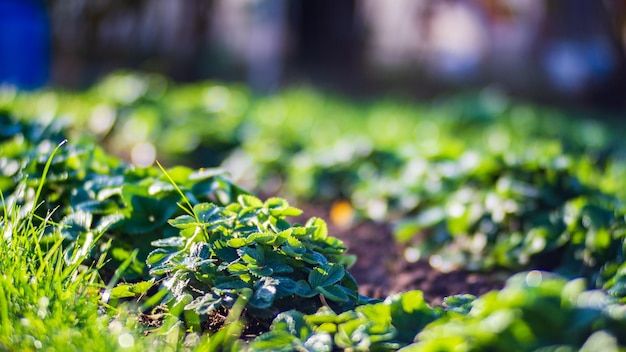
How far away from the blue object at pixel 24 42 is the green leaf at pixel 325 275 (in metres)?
6.38

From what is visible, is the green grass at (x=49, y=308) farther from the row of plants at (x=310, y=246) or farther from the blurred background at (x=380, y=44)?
the blurred background at (x=380, y=44)

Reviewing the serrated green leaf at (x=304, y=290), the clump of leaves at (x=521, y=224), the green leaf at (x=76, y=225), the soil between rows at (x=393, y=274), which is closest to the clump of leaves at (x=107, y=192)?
the green leaf at (x=76, y=225)

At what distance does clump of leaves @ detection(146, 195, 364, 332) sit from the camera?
5.48ft

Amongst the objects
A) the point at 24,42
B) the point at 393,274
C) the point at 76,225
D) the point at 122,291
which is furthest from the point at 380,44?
the point at 122,291

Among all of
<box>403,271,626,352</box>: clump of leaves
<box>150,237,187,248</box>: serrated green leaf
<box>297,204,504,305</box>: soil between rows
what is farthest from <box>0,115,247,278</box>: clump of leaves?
<box>403,271,626,352</box>: clump of leaves

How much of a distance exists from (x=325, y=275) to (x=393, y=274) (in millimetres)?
1054

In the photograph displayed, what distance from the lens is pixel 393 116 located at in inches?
218

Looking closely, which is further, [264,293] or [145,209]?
[145,209]

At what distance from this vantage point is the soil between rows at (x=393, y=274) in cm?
251

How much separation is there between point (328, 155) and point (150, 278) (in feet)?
6.85

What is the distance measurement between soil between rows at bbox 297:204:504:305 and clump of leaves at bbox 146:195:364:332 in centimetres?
60

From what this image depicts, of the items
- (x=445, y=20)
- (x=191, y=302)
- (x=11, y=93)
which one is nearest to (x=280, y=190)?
(x=11, y=93)

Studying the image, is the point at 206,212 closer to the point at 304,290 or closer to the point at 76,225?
the point at 304,290

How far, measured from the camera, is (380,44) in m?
8.98
